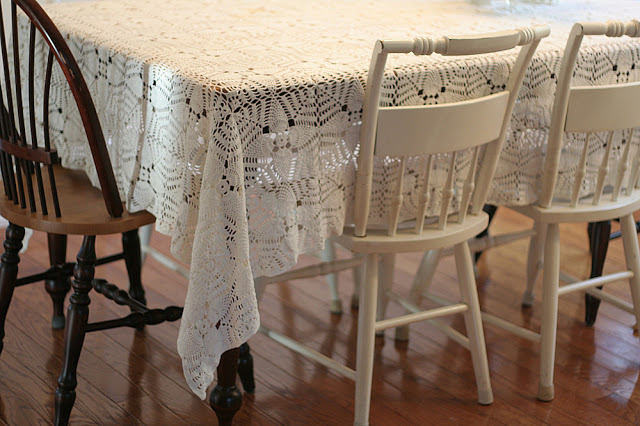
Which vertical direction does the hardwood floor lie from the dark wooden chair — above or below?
below

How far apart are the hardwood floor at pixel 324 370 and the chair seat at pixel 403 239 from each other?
45 cm

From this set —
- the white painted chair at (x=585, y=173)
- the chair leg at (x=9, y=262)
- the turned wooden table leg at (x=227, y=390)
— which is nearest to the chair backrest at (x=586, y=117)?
the white painted chair at (x=585, y=173)

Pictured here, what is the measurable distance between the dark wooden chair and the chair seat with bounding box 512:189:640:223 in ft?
2.70

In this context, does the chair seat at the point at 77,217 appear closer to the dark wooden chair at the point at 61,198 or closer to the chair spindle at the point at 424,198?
the dark wooden chair at the point at 61,198

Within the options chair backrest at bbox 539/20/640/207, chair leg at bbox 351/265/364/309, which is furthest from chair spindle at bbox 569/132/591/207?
chair leg at bbox 351/265/364/309

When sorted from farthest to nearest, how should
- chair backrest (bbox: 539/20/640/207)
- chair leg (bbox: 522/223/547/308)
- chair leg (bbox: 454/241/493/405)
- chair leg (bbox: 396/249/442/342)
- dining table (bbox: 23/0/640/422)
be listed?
chair leg (bbox: 522/223/547/308), chair leg (bbox: 396/249/442/342), chair leg (bbox: 454/241/493/405), chair backrest (bbox: 539/20/640/207), dining table (bbox: 23/0/640/422)

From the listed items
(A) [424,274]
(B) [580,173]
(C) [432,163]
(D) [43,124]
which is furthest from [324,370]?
(D) [43,124]

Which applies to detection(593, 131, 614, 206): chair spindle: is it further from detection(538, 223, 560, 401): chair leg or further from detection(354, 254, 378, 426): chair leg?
detection(354, 254, 378, 426): chair leg

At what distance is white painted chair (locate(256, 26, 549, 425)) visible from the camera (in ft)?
4.53

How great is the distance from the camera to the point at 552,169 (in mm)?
1673

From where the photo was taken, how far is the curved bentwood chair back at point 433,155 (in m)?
1.38

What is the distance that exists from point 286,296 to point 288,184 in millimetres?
1002

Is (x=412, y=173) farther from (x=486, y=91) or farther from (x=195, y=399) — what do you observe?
(x=195, y=399)

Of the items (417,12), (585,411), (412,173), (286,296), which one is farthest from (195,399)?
(417,12)
